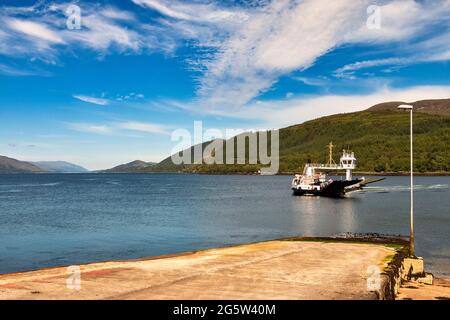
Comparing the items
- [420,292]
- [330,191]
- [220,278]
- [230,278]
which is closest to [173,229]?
[220,278]

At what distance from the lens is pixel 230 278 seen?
1900cm

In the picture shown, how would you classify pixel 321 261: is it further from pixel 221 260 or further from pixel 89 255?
pixel 89 255

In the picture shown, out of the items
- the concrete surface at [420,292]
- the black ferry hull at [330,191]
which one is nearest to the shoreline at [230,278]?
the concrete surface at [420,292]

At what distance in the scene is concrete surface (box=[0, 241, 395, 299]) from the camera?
16141 mm

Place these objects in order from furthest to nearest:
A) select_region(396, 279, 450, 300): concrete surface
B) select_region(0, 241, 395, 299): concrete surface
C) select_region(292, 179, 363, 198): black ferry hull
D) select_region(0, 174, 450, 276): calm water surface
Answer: select_region(292, 179, 363, 198): black ferry hull
select_region(0, 174, 450, 276): calm water surface
select_region(396, 279, 450, 300): concrete surface
select_region(0, 241, 395, 299): concrete surface

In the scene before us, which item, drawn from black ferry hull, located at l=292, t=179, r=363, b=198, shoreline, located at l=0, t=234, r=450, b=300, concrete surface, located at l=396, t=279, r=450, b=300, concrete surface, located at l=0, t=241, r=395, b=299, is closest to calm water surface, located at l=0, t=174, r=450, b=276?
concrete surface, located at l=396, t=279, r=450, b=300

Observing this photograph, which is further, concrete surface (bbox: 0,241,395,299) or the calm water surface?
the calm water surface

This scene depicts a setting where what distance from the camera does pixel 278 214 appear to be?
75750 millimetres

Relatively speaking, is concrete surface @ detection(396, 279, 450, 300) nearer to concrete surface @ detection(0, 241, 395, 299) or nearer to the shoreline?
the shoreline

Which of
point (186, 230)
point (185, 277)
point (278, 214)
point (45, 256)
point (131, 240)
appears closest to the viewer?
→ point (185, 277)

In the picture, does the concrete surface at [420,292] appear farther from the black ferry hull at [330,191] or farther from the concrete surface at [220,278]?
the black ferry hull at [330,191]
